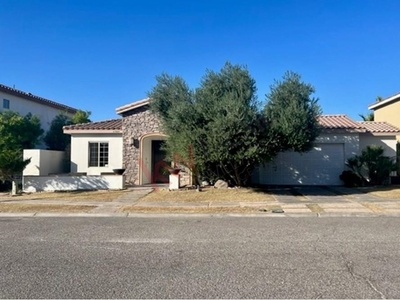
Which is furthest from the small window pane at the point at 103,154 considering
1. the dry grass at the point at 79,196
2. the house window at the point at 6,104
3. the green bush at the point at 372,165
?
the house window at the point at 6,104

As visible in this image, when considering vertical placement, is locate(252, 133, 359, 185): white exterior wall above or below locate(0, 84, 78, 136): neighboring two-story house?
below

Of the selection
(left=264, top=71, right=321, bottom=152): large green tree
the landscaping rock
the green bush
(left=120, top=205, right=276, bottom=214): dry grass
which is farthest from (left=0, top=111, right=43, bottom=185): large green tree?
the green bush

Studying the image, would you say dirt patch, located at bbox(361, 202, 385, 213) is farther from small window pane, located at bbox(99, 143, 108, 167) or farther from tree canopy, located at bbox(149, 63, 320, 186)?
small window pane, located at bbox(99, 143, 108, 167)

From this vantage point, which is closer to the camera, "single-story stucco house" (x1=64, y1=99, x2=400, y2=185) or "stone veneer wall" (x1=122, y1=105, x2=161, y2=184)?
"single-story stucco house" (x1=64, y1=99, x2=400, y2=185)

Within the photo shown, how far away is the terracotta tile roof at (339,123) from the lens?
1906 cm

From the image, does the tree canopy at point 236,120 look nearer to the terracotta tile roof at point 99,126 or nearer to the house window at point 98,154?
the terracotta tile roof at point 99,126

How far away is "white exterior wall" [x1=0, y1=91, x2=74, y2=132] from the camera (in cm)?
3016

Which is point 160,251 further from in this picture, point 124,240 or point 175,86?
point 175,86

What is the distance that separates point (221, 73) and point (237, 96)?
1.49 meters

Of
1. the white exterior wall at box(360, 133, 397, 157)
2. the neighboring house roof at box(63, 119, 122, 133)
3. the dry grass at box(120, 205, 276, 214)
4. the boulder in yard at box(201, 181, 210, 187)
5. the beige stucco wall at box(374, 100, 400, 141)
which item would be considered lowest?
the dry grass at box(120, 205, 276, 214)

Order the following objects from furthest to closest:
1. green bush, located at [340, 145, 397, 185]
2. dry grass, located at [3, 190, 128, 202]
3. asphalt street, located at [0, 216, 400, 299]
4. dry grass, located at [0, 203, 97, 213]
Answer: green bush, located at [340, 145, 397, 185], dry grass, located at [3, 190, 128, 202], dry grass, located at [0, 203, 97, 213], asphalt street, located at [0, 216, 400, 299]

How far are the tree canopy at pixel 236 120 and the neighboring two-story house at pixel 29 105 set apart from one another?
21.1 metres

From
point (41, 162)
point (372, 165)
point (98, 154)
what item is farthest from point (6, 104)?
point (372, 165)

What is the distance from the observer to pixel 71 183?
16797mm
